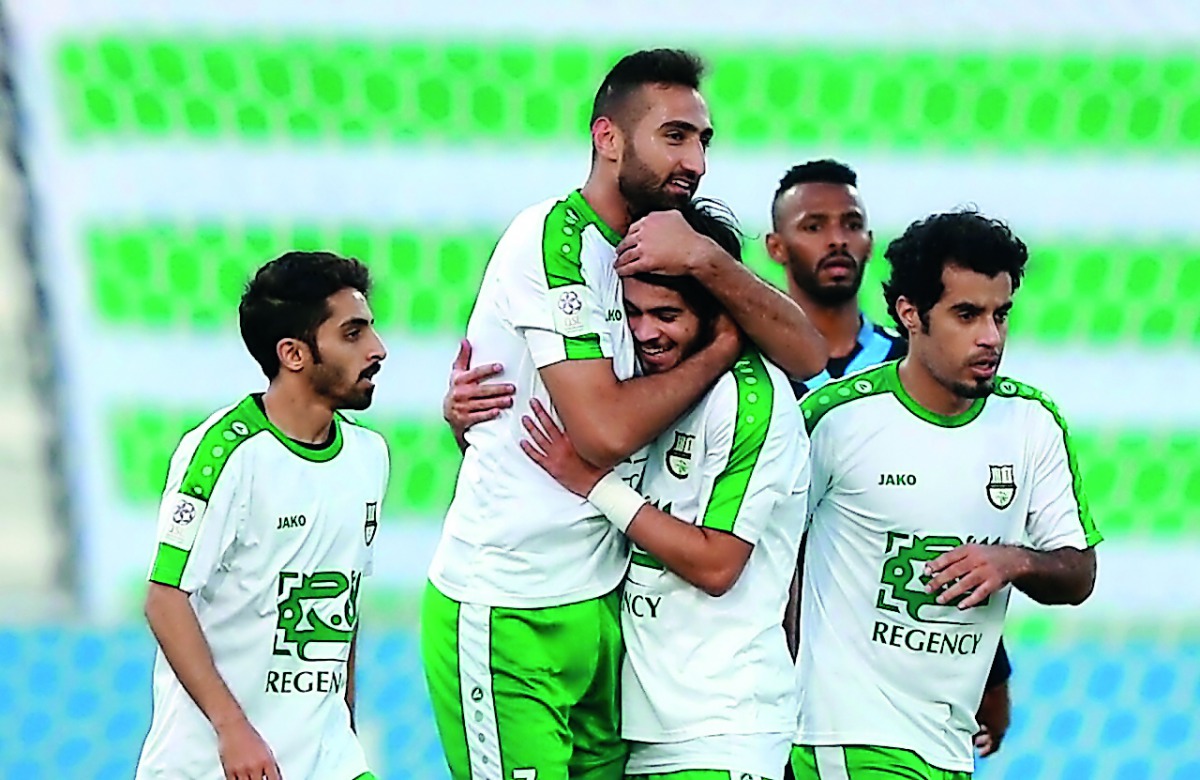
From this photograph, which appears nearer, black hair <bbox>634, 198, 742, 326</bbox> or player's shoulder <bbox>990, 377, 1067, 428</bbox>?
black hair <bbox>634, 198, 742, 326</bbox>

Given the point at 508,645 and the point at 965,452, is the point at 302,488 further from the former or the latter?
the point at 965,452

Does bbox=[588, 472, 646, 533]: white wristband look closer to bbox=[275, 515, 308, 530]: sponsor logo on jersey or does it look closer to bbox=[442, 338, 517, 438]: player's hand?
bbox=[442, 338, 517, 438]: player's hand

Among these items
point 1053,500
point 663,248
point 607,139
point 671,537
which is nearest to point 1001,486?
point 1053,500

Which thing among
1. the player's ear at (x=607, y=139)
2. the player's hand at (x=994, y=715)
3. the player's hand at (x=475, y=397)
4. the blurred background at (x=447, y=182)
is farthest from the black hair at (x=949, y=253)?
the blurred background at (x=447, y=182)

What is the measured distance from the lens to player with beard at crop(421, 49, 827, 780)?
2660 millimetres

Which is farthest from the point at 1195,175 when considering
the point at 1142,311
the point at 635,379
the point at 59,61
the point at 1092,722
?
the point at 635,379

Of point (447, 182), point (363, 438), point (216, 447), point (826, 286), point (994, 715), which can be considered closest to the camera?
point (216, 447)

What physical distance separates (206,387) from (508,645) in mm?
3598

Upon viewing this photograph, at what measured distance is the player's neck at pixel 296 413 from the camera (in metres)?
2.80

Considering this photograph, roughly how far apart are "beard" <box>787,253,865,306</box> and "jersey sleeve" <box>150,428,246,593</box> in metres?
1.31

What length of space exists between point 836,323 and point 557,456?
1.06m

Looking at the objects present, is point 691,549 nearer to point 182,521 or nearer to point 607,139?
point 607,139

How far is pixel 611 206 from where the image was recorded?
9.10ft

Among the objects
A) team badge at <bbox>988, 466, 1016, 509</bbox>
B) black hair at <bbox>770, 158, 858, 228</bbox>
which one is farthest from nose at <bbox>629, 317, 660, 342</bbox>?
black hair at <bbox>770, 158, 858, 228</bbox>
